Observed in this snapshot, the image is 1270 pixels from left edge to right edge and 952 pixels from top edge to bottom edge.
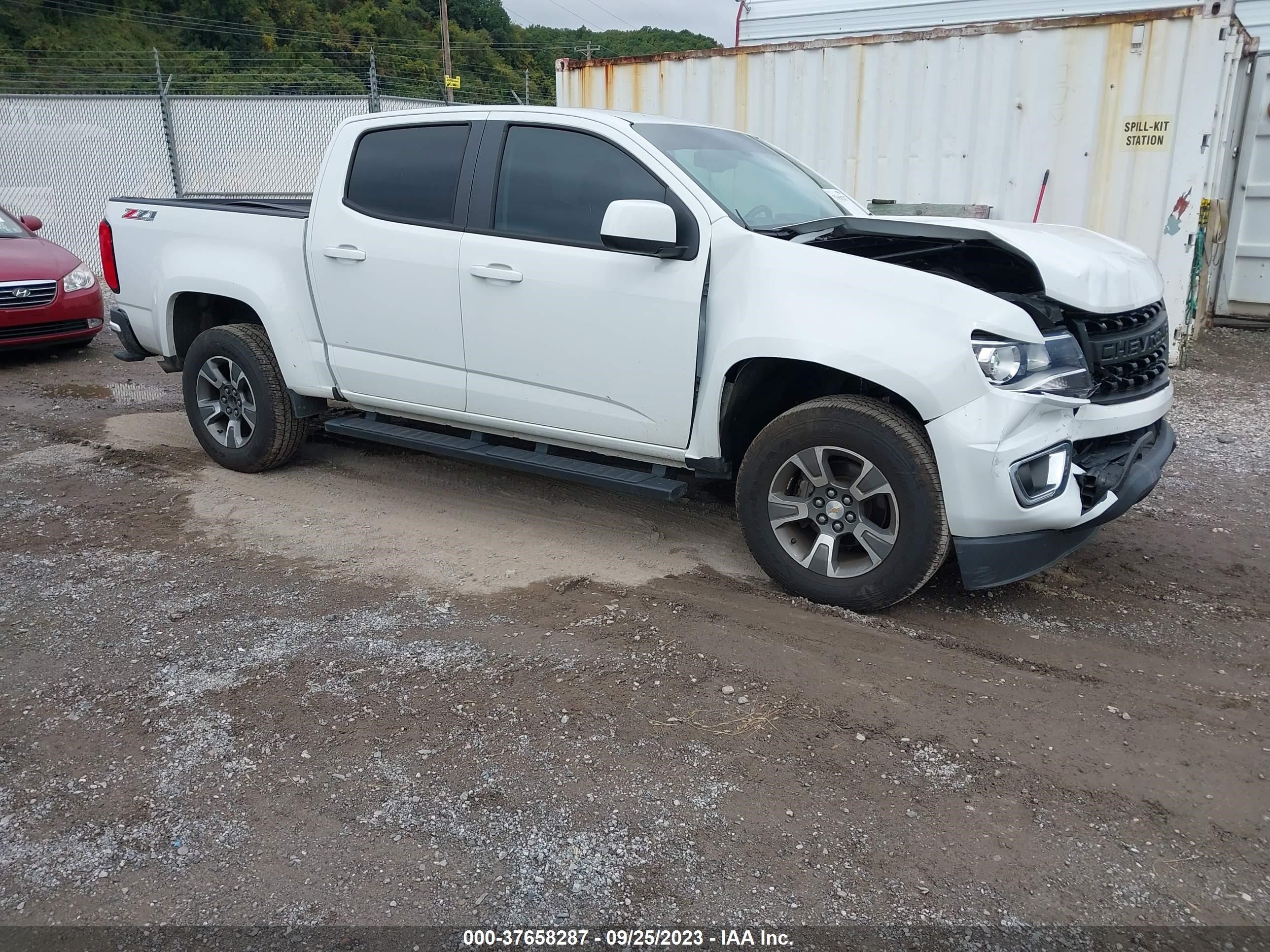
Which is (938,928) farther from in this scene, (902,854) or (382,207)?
(382,207)

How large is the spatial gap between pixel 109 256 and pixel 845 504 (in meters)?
4.78

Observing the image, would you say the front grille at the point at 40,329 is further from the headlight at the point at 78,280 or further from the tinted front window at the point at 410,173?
the tinted front window at the point at 410,173

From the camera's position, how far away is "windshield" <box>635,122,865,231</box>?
14.1 feet

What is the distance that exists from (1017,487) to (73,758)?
10.6 feet

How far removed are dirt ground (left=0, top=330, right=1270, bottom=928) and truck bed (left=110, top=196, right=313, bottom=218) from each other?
1.63 metres

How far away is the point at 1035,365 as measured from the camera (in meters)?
3.56

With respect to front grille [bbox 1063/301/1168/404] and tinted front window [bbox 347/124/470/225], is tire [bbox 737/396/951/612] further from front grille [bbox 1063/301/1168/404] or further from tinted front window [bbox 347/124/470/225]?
tinted front window [bbox 347/124/470/225]

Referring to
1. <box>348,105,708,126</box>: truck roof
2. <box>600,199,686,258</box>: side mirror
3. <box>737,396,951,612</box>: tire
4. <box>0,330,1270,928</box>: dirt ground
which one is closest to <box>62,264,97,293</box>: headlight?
<box>0,330,1270,928</box>: dirt ground

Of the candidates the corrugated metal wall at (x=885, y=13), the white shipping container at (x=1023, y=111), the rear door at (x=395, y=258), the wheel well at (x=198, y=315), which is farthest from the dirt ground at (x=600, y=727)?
the corrugated metal wall at (x=885, y=13)

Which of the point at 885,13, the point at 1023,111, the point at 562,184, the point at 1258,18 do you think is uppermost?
the point at 885,13

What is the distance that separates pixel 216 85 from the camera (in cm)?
2498

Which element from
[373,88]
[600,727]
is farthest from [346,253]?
[373,88]

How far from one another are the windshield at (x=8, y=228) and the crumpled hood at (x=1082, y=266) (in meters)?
8.51

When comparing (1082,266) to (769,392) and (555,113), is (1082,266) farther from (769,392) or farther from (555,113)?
(555,113)
